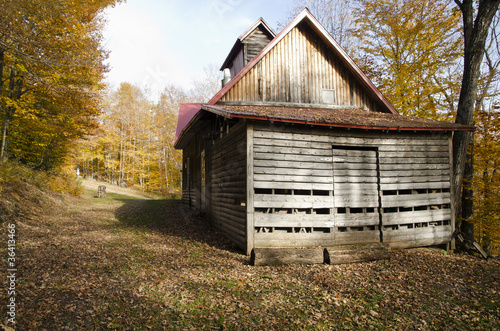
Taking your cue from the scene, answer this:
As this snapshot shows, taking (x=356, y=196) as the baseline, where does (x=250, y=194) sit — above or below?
above

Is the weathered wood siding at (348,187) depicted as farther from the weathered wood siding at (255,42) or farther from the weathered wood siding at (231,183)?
the weathered wood siding at (255,42)

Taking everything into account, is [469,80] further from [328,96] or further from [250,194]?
[250,194]

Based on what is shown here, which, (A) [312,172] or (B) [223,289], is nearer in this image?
(B) [223,289]

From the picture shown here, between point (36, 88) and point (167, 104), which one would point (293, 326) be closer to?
point (36, 88)

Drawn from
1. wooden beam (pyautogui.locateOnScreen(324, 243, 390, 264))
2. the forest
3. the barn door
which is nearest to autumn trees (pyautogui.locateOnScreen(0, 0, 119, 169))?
the forest

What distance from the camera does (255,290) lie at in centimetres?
562

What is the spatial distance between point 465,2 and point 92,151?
118ft

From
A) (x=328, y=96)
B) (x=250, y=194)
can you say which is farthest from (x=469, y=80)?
(x=250, y=194)

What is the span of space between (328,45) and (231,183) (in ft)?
25.5

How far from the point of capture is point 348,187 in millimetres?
→ 8750

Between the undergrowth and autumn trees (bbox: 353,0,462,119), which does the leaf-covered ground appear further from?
autumn trees (bbox: 353,0,462,119)

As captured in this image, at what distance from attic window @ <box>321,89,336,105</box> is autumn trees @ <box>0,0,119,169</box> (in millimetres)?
8954

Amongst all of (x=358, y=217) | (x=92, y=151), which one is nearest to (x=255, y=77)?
(x=358, y=217)

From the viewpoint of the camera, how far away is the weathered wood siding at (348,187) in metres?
8.05
